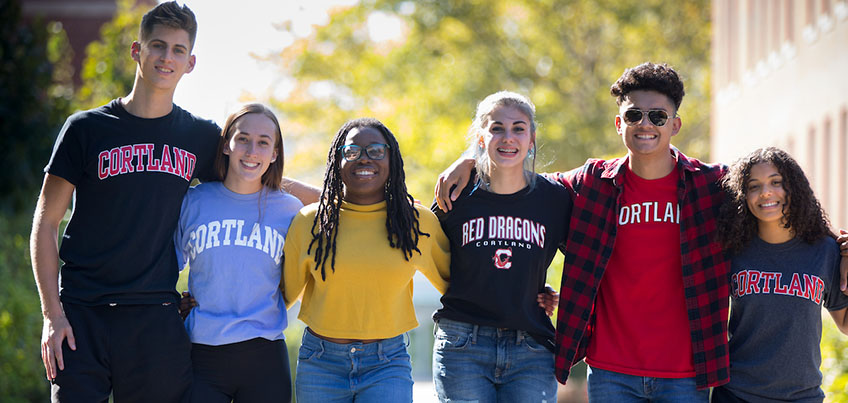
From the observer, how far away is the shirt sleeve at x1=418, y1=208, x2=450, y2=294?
4633 millimetres

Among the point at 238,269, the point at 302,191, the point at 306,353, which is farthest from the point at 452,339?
the point at 302,191

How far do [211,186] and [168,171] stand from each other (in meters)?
0.30

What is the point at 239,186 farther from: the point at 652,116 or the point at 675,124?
the point at 675,124

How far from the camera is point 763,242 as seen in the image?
4.45 m

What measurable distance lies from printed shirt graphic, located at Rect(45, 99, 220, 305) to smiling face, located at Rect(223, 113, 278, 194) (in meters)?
0.29

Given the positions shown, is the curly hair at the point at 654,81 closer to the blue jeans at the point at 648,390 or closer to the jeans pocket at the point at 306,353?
the blue jeans at the point at 648,390

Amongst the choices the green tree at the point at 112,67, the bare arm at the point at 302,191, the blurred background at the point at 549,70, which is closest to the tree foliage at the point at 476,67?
the blurred background at the point at 549,70

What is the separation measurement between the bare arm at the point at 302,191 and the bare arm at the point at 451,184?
2.39 feet

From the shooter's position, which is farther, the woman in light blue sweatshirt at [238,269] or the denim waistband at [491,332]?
the denim waistband at [491,332]

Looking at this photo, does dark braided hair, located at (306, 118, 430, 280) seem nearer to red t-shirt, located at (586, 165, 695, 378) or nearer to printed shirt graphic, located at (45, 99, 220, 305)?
printed shirt graphic, located at (45, 99, 220, 305)

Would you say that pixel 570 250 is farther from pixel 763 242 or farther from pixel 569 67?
pixel 569 67

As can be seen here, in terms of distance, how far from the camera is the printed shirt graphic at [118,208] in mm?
4281

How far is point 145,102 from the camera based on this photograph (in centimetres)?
450

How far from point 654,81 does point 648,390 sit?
5.20 ft
